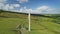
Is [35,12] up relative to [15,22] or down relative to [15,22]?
up

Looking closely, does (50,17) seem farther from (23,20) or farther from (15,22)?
(15,22)

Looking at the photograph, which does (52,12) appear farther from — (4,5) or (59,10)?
(4,5)

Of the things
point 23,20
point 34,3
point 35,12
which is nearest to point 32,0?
point 34,3

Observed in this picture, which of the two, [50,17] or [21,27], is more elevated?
[50,17]

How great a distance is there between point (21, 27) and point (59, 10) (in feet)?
2.20

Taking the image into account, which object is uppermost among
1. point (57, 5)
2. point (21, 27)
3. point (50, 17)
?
point (57, 5)

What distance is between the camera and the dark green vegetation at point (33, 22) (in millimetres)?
1987

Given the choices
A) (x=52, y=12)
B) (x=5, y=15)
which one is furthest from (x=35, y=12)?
(x=5, y=15)

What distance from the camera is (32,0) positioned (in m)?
2.06

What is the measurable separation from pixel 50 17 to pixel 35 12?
259 millimetres

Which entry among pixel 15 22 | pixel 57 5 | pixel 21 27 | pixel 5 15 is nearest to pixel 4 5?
pixel 5 15

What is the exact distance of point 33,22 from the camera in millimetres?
2031

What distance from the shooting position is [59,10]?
2.03m

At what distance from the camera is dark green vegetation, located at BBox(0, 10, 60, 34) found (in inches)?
78.2
